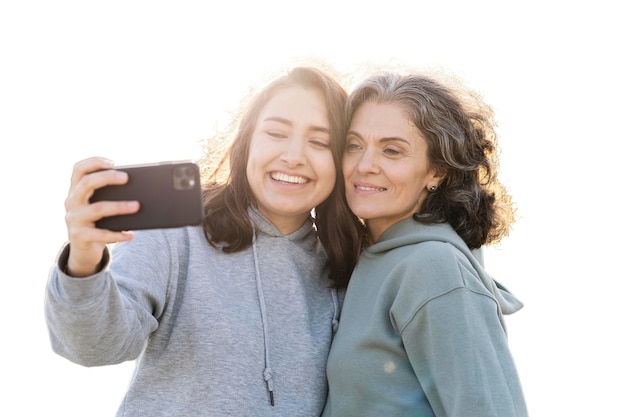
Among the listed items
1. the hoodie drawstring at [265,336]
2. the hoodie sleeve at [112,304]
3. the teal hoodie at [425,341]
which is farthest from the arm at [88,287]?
the teal hoodie at [425,341]

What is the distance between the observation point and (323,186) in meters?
2.79

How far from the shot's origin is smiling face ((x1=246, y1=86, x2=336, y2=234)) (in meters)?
2.70

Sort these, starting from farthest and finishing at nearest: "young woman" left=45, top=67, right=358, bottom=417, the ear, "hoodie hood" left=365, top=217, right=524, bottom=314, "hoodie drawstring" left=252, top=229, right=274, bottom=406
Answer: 1. the ear
2. "hoodie hood" left=365, top=217, right=524, bottom=314
3. "hoodie drawstring" left=252, top=229, right=274, bottom=406
4. "young woman" left=45, top=67, right=358, bottom=417

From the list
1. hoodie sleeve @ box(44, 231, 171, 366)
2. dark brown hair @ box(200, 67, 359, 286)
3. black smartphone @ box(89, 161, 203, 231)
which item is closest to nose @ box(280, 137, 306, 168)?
dark brown hair @ box(200, 67, 359, 286)

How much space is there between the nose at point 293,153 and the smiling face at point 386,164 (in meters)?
0.22

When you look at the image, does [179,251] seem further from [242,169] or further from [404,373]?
[404,373]

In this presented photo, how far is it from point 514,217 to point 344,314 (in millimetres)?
962

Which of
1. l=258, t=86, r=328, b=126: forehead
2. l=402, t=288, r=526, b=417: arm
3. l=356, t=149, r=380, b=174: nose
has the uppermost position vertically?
l=258, t=86, r=328, b=126: forehead

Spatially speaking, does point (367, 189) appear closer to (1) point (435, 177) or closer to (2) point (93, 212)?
(1) point (435, 177)

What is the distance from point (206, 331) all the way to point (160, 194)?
685 mm

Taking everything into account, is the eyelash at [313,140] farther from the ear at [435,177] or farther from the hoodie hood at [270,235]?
the ear at [435,177]

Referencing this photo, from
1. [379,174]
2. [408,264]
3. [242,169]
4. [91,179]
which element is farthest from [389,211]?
[91,179]

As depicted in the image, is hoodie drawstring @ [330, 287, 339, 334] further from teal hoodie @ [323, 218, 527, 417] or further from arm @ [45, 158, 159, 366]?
arm @ [45, 158, 159, 366]

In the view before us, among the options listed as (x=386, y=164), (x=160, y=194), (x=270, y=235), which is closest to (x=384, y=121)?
(x=386, y=164)
